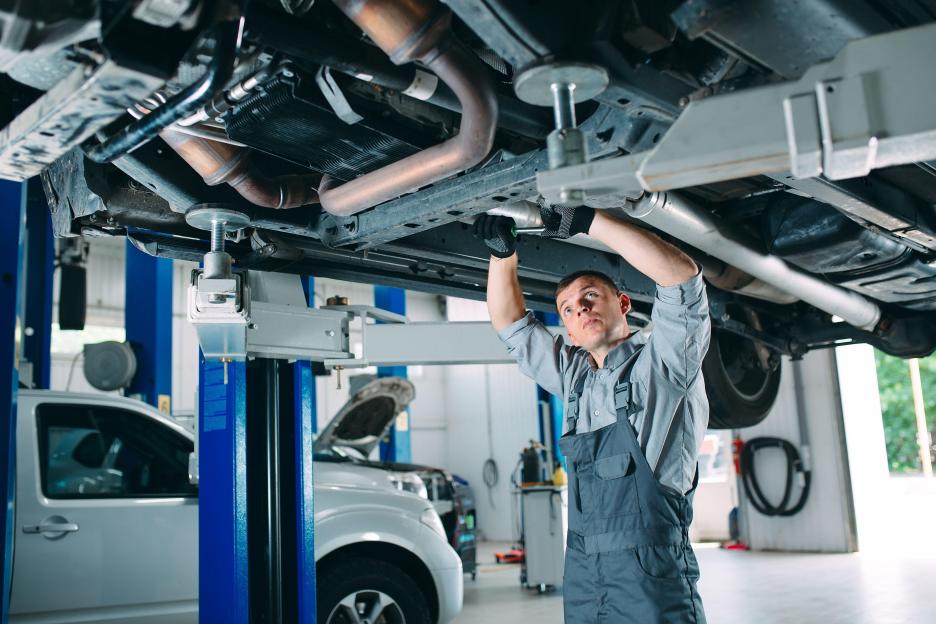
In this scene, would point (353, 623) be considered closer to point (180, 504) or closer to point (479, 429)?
point (180, 504)

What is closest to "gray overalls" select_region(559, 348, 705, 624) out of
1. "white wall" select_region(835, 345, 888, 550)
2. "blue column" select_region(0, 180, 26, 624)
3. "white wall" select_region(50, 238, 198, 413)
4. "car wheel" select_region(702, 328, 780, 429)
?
"car wheel" select_region(702, 328, 780, 429)

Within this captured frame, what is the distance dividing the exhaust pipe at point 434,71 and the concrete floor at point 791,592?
13.7 ft

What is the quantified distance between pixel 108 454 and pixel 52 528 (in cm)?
41

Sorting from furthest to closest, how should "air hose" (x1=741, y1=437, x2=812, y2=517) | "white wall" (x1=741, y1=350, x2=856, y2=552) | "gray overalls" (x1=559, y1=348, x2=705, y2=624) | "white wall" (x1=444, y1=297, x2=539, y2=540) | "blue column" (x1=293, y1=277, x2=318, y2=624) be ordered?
1. "white wall" (x1=444, y1=297, x2=539, y2=540)
2. "air hose" (x1=741, y1=437, x2=812, y2=517)
3. "white wall" (x1=741, y1=350, x2=856, y2=552)
4. "blue column" (x1=293, y1=277, x2=318, y2=624)
5. "gray overalls" (x1=559, y1=348, x2=705, y2=624)

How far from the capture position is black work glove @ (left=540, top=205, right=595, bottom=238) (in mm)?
2109

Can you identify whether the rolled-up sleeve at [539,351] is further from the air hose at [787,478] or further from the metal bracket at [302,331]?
the air hose at [787,478]

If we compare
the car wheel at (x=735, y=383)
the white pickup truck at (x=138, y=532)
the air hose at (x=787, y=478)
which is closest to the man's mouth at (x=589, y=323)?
the car wheel at (x=735, y=383)

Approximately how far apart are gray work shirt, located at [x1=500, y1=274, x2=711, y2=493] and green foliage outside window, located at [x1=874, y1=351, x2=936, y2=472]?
2167cm

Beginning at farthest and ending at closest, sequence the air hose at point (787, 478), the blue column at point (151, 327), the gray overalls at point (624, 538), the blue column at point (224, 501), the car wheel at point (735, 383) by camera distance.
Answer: the air hose at point (787, 478)
the blue column at point (151, 327)
the car wheel at point (735, 383)
the blue column at point (224, 501)
the gray overalls at point (624, 538)

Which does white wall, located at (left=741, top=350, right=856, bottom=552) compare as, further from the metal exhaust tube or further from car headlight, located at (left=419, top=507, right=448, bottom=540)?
car headlight, located at (left=419, top=507, right=448, bottom=540)

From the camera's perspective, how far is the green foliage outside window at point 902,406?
21.7m

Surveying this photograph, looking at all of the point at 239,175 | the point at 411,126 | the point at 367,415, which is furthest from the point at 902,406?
the point at 239,175

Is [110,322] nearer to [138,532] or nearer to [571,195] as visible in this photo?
[138,532]

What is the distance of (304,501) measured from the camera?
2.94m
